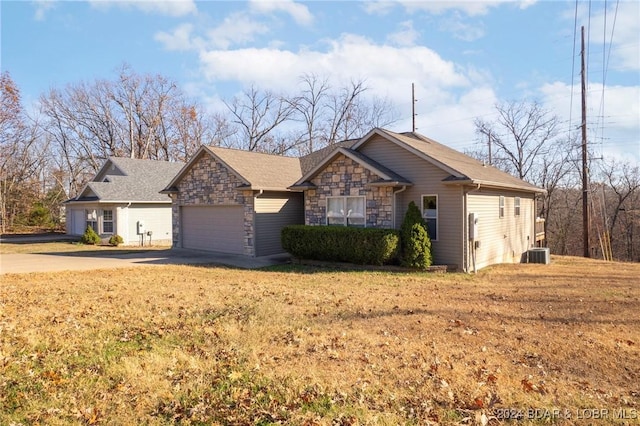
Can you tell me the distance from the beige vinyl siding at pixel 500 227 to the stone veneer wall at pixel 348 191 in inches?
105

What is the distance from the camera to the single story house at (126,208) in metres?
23.3

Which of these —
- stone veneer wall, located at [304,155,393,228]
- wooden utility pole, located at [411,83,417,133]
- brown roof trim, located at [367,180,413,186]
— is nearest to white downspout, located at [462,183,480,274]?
brown roof trim, located at [367,180,413,186]

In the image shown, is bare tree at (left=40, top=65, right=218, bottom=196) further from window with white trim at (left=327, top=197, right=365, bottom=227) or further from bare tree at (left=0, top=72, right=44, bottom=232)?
window with white trim at (left=327, top=197, right=365, bottom=227)

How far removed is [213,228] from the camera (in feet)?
59.2

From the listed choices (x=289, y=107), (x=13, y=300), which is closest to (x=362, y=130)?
(x=289, y=107)

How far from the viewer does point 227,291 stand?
371 inches

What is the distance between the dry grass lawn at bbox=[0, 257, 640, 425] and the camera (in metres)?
3.90

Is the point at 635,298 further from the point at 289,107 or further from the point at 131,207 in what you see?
the point at 289,107

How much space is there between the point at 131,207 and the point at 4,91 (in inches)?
766

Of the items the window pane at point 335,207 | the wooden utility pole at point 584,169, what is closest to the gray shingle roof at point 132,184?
the window pane at point 335,207

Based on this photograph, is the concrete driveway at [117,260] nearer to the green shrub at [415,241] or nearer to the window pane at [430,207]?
the green shrub at [415,241]

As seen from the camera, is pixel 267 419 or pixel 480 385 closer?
pixel 267 419

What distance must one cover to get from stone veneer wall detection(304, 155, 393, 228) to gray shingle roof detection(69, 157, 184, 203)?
33.3 ft

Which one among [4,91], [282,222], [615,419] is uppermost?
[4,91]
